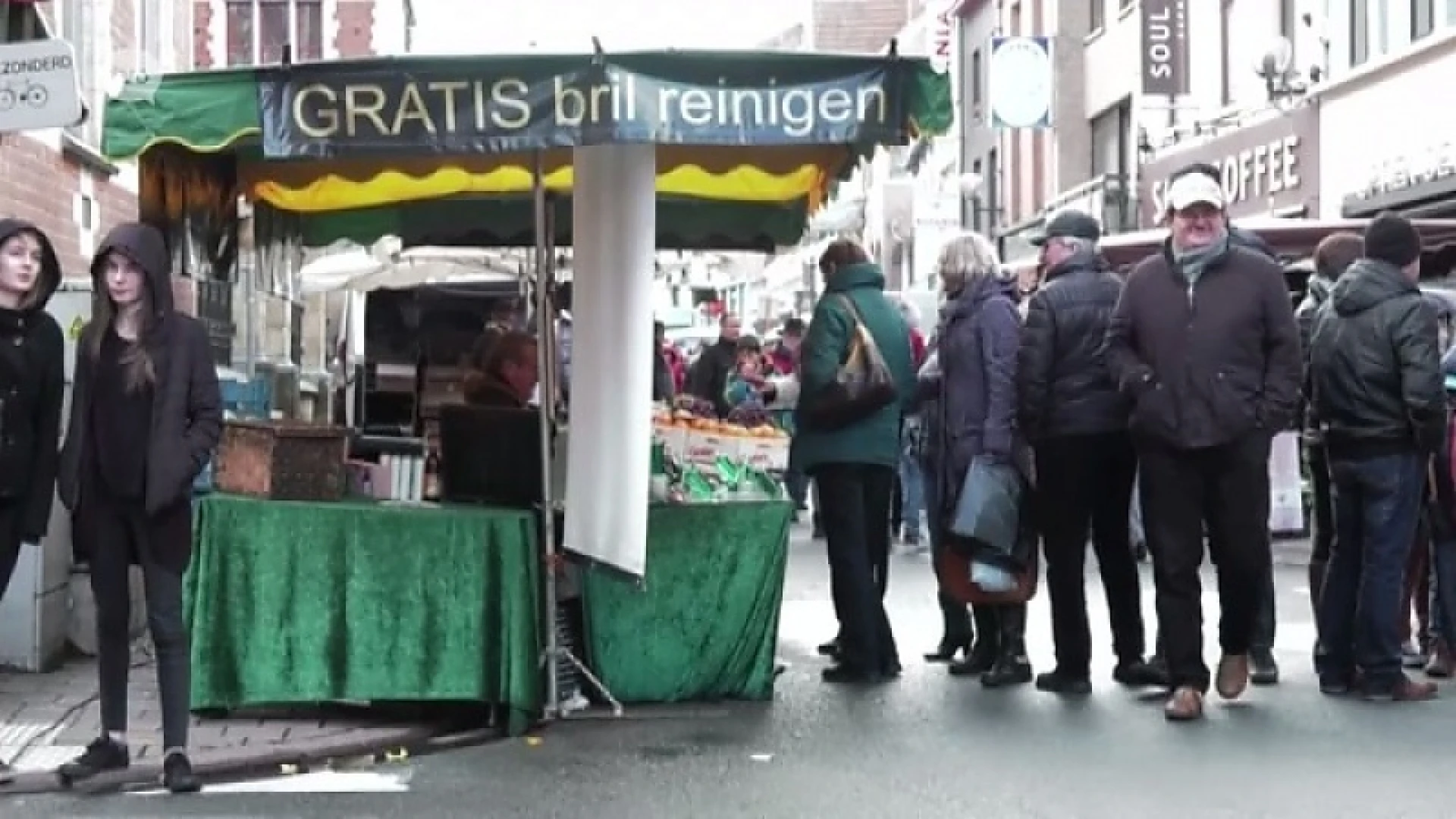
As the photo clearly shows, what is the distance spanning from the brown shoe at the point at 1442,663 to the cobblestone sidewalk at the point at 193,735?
4290 millimetres

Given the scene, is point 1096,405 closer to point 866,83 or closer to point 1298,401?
point 1298,401

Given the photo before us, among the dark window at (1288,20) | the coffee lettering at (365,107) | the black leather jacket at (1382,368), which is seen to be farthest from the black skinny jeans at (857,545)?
the dark window at (1288,20)

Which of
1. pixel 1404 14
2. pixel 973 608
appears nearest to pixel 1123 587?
pixel 973 608

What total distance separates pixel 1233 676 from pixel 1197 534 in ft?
2.18

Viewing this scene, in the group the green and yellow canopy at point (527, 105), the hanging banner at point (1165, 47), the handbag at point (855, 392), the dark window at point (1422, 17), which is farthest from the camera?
the hanging banner at point (1165, 47)

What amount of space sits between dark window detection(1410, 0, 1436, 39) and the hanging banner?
789cm

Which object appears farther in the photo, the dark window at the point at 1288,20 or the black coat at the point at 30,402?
the dark window at the point at 1288,20

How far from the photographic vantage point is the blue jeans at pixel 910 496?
16.1m

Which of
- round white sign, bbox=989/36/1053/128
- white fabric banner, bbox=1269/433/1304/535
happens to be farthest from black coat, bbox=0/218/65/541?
round white sign, bbox=989/36/1053/128

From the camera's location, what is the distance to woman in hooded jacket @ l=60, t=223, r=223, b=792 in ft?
23.2

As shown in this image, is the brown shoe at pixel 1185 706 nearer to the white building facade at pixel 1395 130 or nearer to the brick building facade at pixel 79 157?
the brick building facade at pixel 79 157

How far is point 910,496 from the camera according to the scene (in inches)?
654

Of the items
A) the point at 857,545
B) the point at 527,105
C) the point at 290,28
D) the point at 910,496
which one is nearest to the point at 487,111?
the point at 527,105

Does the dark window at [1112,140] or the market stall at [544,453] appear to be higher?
the dark window at [1112,140]
